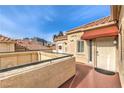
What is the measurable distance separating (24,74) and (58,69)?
1.87 m

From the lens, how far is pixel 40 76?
135 inches

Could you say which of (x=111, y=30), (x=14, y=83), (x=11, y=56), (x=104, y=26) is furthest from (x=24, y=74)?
(x=11, y=56)

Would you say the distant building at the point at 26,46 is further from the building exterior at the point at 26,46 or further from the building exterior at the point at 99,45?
the building exterior at the point at 99,45

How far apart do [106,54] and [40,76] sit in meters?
5.27

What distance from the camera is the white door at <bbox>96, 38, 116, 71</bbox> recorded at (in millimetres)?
6973

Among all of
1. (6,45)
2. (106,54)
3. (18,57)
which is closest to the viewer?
(106,54)

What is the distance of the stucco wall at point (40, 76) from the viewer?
8.28 feet

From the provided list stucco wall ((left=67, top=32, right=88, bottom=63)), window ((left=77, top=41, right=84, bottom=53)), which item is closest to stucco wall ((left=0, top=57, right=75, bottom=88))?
stucco wall ((left=67, top=32, right=88, bottom=63))

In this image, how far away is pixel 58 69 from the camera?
14.8 feet

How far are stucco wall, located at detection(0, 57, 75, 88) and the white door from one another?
286cm

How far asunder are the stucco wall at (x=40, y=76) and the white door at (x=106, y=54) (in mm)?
2857

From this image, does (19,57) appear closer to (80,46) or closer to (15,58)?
(15,58)

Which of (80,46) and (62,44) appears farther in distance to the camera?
(62,44)

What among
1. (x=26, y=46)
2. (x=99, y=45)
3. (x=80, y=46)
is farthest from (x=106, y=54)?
(x=26, y=46)
